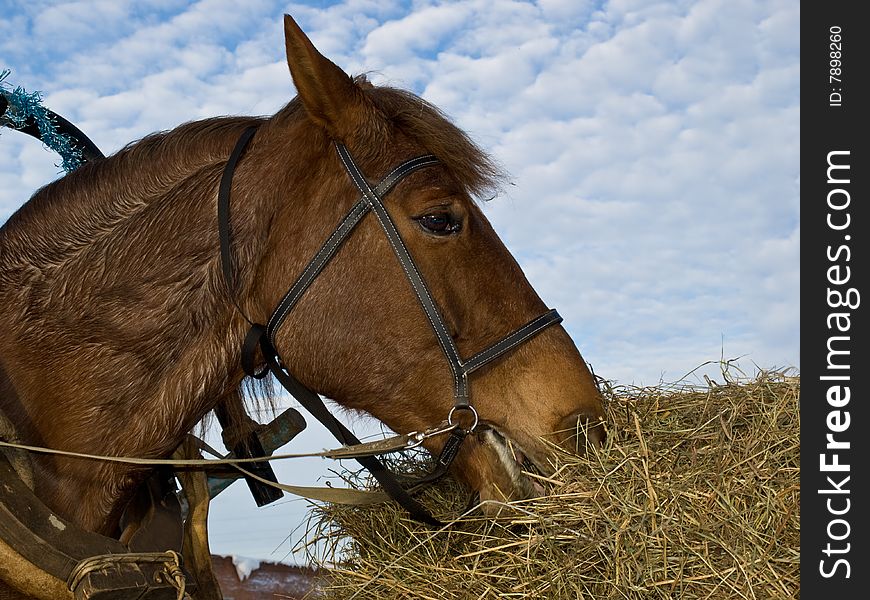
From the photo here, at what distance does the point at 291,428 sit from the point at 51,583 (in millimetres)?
1419

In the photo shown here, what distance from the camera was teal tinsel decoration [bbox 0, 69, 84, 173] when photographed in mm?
3431

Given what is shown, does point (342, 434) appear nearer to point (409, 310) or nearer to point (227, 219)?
point (409, 310)

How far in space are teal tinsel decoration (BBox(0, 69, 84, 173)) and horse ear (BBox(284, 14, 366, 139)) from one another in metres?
1.58

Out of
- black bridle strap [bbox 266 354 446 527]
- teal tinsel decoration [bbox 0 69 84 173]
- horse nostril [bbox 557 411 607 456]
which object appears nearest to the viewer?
horse nostril [bbox 557 411 607 456]

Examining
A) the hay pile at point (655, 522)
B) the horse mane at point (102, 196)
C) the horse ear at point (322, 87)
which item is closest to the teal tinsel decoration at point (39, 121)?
the horse mane at point (102, 196)

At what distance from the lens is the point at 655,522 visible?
6.99 ft

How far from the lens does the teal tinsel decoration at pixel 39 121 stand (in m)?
3.43

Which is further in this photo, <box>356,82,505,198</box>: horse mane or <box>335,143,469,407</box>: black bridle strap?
<box>356,82,505,198</box>: horse mane

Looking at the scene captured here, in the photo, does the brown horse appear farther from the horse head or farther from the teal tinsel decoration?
the teal tinsel decoration

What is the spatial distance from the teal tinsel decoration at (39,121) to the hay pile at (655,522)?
7.52 ft

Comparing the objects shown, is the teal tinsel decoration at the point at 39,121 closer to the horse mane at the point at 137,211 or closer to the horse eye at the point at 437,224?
the horse mane at the point at 137,211

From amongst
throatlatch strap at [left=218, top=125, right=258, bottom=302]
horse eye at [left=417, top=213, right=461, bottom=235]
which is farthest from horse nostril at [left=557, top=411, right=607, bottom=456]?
throatlatch strap at [left=218, top=125, right=258, bottom=302]

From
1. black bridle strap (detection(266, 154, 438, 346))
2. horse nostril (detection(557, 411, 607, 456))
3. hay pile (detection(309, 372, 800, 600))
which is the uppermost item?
black bridle strap (detection(266, 154, 438, 346))

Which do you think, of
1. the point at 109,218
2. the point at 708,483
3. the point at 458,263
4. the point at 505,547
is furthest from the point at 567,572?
the point at 109,218
